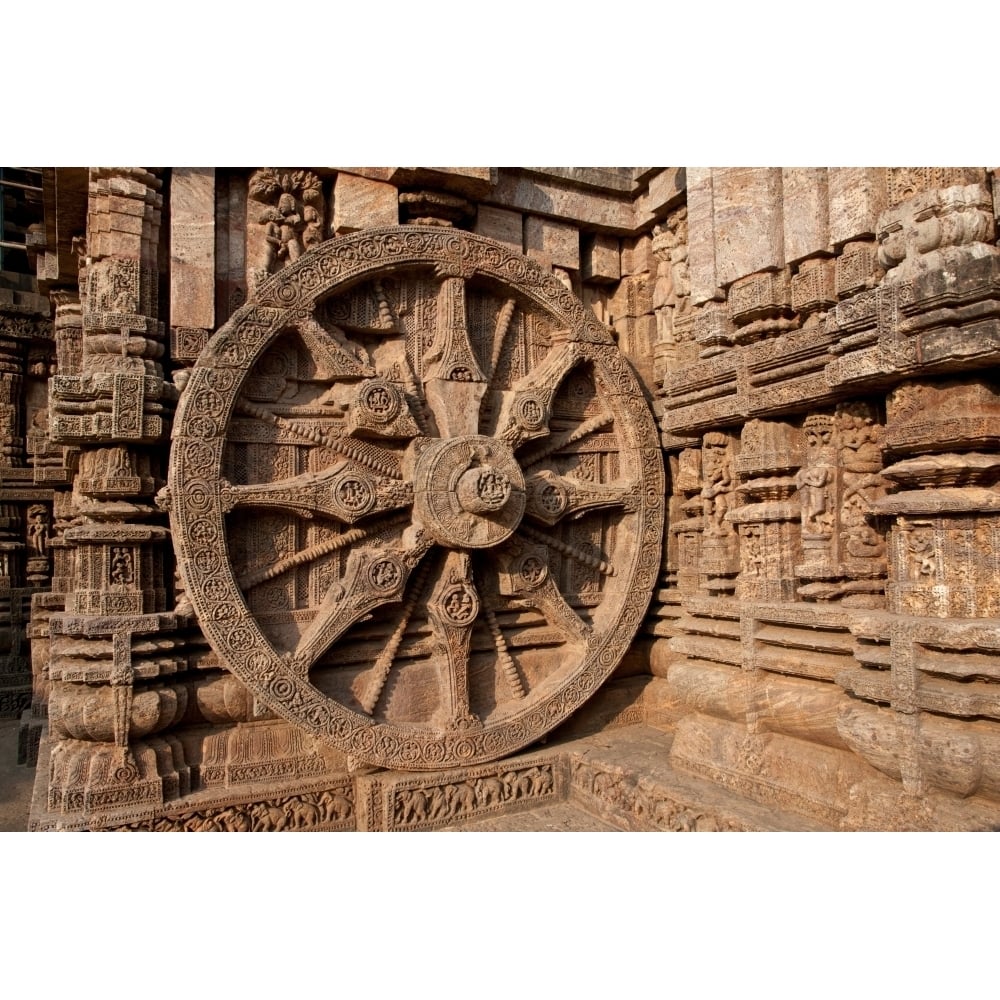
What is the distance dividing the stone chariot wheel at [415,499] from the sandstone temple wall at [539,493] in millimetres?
28

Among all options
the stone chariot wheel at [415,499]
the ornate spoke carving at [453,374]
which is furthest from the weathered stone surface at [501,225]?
the ornate spoke carving at [453,374]

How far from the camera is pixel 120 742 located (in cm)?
471

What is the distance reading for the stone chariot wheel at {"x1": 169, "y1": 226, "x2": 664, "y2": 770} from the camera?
16.4ft

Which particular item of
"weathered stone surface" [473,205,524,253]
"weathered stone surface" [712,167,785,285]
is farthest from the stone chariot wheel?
"weathered stone surface" [712,167,785,285]

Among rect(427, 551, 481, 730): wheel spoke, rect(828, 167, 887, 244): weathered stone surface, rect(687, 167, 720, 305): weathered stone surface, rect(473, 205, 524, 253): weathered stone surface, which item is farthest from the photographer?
rect(473, 205, 524, 253): weathered stone surface

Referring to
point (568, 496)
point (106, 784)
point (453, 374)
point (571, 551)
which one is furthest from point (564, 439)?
point (106, 784)

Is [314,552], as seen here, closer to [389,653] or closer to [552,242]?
[389,653]

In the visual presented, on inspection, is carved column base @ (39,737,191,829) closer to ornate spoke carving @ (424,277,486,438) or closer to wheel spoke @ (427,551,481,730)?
wheel spoke @ (427,551,481,730)

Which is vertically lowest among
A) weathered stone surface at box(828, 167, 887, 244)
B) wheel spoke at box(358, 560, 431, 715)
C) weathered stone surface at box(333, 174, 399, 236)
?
wheel spoke at box(358, 560, 431, 715)

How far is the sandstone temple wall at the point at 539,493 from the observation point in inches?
161

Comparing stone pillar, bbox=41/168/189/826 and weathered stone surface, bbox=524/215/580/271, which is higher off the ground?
weathered stone surface, bbox=524/215/580/271

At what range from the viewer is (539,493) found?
5781 millimetres

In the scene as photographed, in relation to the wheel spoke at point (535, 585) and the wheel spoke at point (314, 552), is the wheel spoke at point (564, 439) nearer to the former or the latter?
the wheel spoke at point (535, 585)

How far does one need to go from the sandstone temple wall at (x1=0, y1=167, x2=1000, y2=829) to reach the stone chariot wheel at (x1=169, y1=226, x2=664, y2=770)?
28 millimetres
